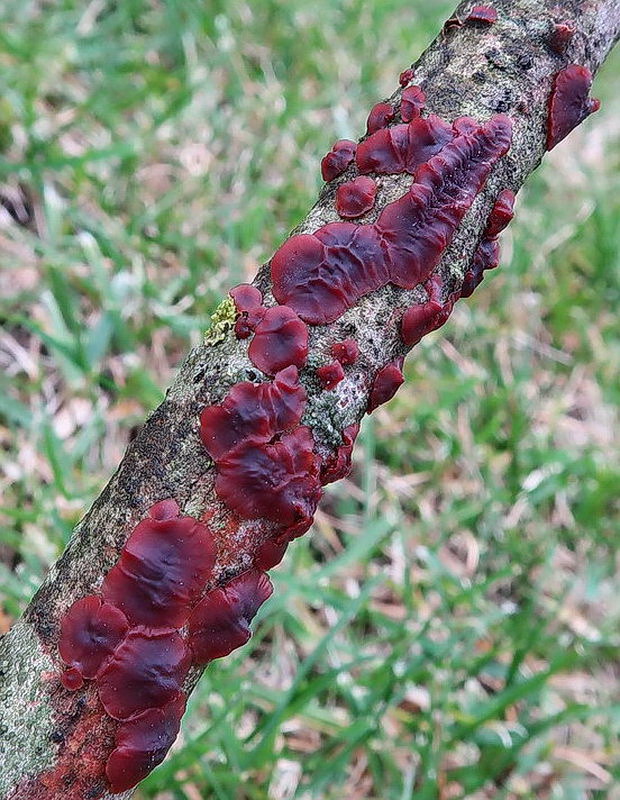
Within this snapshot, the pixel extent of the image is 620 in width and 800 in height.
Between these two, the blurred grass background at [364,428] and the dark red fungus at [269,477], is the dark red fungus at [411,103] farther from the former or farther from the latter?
the blurred grass background at [364,428]

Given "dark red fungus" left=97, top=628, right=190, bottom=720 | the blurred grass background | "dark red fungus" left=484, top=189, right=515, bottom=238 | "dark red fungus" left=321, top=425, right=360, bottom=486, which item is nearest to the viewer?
"dark red fungus" left=97, top=628, right=190, bottom=720

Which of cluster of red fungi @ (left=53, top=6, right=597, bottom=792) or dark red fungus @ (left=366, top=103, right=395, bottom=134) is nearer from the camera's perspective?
cluster of red fungi @ (left=53, top=6, right=597, bottom=792)

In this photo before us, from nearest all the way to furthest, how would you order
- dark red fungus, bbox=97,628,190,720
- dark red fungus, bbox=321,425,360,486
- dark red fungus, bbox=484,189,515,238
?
dark red fungus, bbox=97,628,190,720
dark red fungus, bbox=321,425,360,486
dark red fungus, bbox=484,189,515,238

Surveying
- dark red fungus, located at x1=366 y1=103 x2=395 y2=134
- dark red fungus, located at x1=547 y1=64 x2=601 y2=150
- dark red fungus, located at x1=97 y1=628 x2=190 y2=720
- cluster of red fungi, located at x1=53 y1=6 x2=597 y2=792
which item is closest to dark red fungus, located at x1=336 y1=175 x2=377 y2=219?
cluster of red fungi, located at x1=53 y1=6 x2=597 y2=792

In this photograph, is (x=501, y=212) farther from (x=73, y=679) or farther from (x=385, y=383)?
(x=73, y=679)

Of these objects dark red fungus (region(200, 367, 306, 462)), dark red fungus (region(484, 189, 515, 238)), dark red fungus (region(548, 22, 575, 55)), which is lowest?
dark red fungus (region(484, 189, 515, 238))

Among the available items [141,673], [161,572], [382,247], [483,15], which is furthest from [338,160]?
[141,673]

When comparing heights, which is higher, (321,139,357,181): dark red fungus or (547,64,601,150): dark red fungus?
(321,139,357,181): dark red fungus

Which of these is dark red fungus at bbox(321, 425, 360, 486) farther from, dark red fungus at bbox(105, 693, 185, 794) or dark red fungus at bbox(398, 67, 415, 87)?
dark red fungus at bbox(398, 67, 415, 87)
